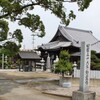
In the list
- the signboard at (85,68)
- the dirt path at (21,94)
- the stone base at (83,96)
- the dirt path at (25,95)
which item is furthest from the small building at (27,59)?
the stone base at (83,96)

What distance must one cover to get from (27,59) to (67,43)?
5.73 m

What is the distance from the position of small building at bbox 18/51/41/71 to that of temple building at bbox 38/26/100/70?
88.8 inches

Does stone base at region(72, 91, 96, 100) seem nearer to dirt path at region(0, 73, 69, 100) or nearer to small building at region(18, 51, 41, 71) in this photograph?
dirt path at region(0, 73, 69, 100)

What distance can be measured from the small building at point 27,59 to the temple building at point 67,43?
7.40 feet

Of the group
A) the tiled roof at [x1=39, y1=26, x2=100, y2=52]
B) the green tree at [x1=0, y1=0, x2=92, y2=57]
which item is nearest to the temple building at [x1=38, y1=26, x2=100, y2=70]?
the tiled roof at [x1=39, y1=26, x2=100, y2=52]

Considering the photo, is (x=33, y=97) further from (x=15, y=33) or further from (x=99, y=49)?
(x=99, y=49)

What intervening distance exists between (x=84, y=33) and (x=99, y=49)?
8.34 m

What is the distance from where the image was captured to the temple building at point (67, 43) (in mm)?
35375

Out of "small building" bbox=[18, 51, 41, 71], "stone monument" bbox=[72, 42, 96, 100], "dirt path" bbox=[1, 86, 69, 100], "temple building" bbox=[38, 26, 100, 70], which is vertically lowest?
"dirt path" bbox=[1, 86, 69, 100]

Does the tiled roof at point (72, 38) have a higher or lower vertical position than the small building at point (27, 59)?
higher

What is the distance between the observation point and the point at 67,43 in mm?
36625

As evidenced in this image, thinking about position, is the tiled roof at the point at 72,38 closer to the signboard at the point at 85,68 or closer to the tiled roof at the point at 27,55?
the tiled roof at the point at 27,55

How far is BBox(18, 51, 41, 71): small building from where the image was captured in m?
35.9

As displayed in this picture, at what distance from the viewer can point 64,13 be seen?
1938cm
